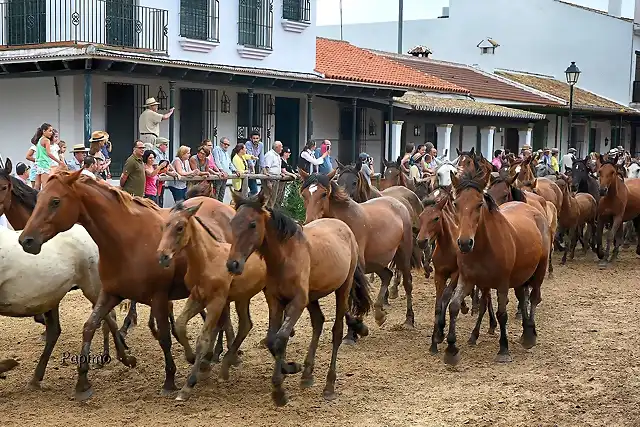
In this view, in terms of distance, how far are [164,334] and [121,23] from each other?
1277 cm

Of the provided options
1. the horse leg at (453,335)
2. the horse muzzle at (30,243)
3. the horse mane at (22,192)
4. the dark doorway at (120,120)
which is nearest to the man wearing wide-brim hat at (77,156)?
the dark doorway at (120,120)

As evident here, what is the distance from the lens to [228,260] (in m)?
6.14

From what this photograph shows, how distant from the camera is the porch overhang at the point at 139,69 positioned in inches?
617

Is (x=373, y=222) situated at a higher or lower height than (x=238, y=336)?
higher

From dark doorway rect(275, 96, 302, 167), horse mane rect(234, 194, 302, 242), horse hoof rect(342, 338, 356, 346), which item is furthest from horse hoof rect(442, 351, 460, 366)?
dark doorway rect(275, 96, 302, 167)

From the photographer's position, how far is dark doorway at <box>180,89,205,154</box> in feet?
65.0

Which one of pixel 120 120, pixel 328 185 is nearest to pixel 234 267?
pixel 328 185

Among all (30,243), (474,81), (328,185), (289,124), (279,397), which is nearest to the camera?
(30,243)

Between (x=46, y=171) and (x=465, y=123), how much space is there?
19.0 meters

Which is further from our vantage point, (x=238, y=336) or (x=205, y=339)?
(x=238, y=336)

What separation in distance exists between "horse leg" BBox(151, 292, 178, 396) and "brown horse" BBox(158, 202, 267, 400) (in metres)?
0.14

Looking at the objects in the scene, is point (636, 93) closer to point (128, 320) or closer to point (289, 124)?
point (289, 124)

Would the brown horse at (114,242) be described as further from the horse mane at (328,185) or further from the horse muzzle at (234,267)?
the horse mane at (328,185)

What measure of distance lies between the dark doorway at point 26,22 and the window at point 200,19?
3.25m
